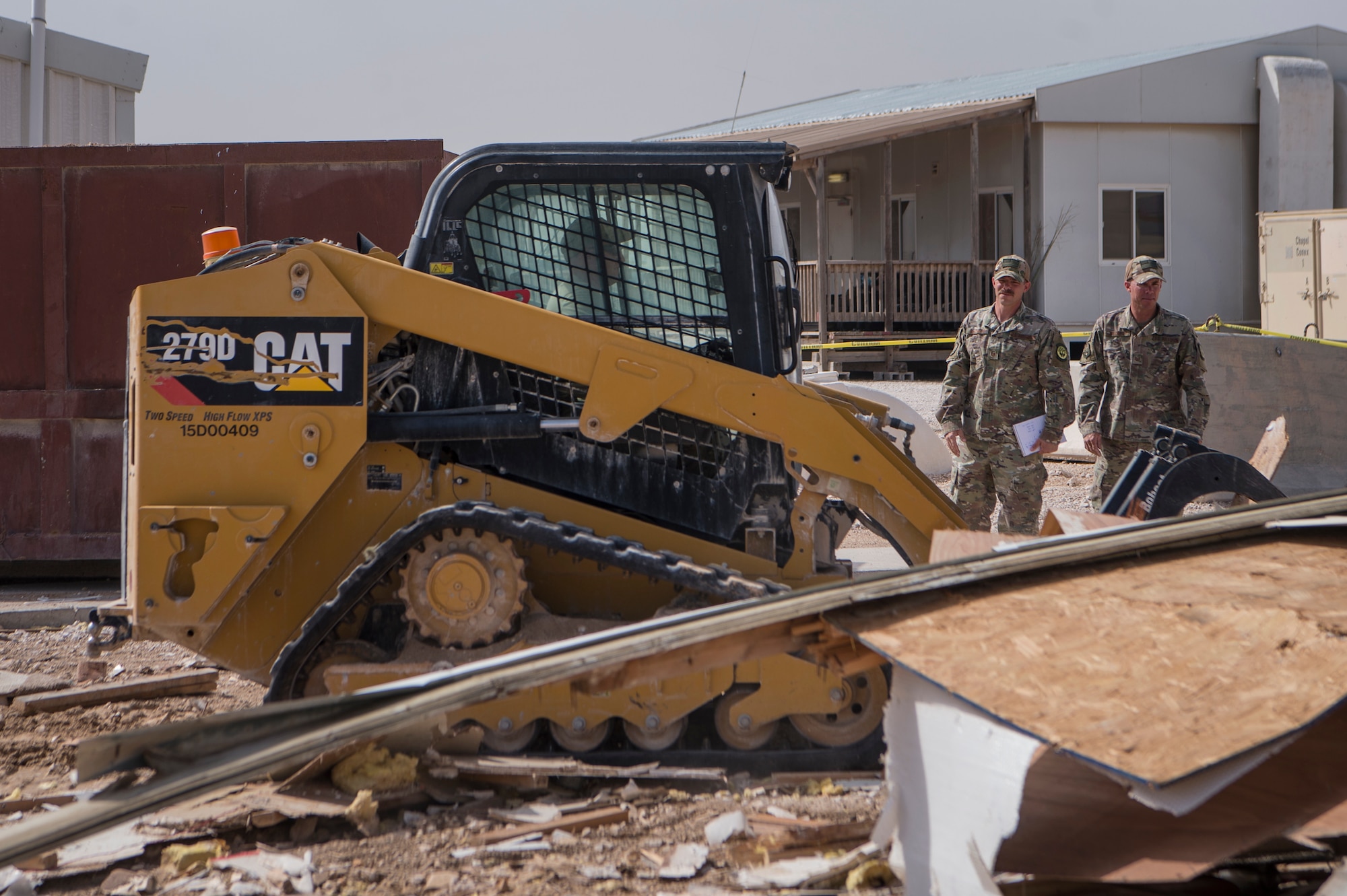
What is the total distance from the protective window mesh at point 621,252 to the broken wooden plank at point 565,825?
5.93ft

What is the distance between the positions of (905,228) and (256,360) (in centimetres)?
1840

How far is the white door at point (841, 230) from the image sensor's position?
2188 centimetres

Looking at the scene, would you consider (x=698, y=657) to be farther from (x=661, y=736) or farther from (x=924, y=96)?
(x=924, y=96)

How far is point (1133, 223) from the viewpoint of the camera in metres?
19.0

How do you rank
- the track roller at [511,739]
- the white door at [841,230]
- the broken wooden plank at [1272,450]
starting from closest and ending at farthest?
1. the track roller at [511,739]
2. the broken wooden plank at [1272,450]
3. the white door at [841,230]

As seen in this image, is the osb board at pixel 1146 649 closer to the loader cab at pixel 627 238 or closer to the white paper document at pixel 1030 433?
the loader cab at pixel 627 238

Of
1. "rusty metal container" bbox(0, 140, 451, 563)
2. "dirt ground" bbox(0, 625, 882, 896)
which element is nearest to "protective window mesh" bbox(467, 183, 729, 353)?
"dirt ground" bbox(0, 625, 882, 896)

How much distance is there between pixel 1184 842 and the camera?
2494mm

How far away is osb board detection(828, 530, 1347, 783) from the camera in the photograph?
2.37 metres

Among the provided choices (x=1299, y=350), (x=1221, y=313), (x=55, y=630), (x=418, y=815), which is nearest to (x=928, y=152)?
(x=1221, y=313)

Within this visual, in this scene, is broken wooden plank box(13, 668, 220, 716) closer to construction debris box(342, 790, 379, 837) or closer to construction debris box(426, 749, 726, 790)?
construction debris box(426, 749, 726, 790)

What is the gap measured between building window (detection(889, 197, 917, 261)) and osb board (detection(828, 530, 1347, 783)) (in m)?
18.4

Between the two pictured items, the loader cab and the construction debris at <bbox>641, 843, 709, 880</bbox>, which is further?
the loader cab

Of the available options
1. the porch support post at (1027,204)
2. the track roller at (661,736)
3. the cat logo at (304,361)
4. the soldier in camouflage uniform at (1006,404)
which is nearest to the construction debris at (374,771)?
the track roller at (661,736)
